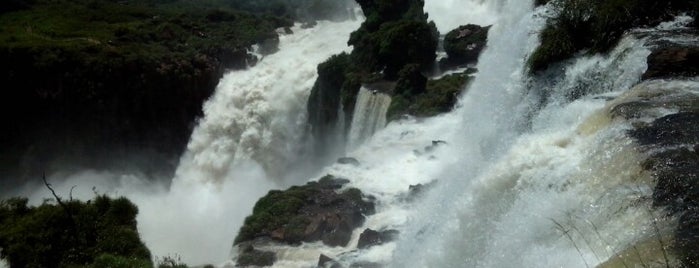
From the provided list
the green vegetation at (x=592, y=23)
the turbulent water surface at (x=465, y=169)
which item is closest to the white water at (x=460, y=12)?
the turbulent water surface at (x=465, y=169)

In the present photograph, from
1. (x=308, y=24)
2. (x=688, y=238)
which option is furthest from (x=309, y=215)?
(x=308, y=24)

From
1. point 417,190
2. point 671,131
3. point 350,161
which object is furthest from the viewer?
point 350,161

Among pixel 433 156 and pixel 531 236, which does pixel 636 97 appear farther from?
pixel 433 156

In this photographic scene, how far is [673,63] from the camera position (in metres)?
10.4

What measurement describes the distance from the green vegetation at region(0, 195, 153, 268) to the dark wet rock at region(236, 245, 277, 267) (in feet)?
9.02

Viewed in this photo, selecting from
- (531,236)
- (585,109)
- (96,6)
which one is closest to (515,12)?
(585,109)

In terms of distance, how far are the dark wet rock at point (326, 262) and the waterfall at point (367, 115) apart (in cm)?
1061

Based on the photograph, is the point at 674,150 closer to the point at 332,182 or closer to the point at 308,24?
the point at 332,182

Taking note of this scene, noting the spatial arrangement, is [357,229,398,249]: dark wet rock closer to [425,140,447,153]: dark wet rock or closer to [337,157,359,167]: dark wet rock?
[337,157,359,167]: dark wet rock

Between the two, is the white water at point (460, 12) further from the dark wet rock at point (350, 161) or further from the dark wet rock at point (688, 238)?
the dark wet rock at point (688, 238)

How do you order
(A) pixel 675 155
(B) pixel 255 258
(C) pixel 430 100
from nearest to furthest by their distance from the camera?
(A) pixel 675 155 → (B) pixel 255 258 → (C) pixel 430 100

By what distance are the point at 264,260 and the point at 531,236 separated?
7.28 m

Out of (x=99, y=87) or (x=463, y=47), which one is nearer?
(x=463, y=47)

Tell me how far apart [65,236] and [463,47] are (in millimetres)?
20540
